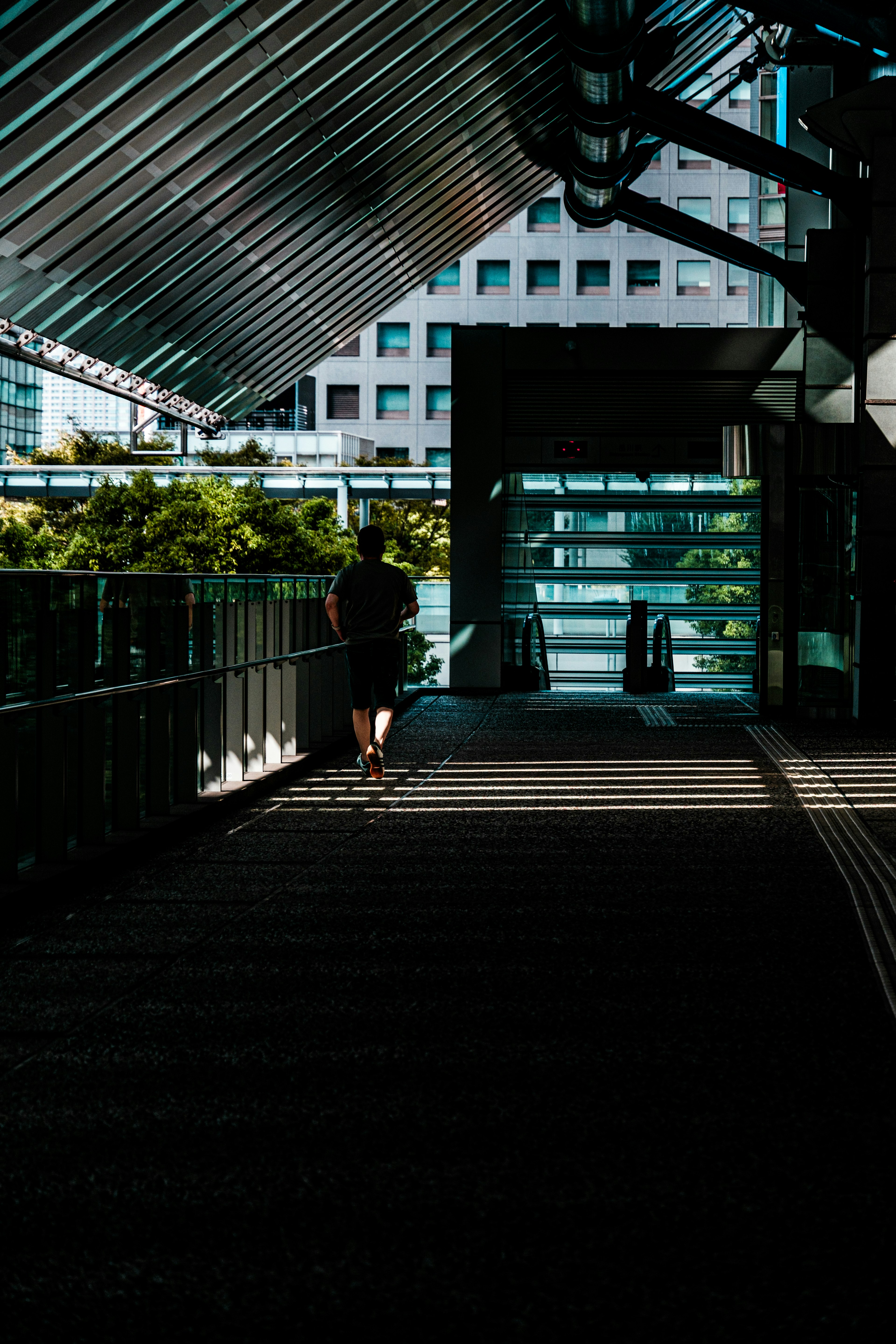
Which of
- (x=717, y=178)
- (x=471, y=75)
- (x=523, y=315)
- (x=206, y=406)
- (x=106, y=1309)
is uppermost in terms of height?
(x=717, y=178)

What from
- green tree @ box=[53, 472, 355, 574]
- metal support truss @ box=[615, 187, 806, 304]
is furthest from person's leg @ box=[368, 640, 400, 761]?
green tree @ box=[53, 472, 355, 574]

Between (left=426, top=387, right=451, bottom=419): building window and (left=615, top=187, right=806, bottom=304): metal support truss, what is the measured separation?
36.2 meters

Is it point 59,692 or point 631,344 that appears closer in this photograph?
point 59,692

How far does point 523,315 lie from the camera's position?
56750 millimetres

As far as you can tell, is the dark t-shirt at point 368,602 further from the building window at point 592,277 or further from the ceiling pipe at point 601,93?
the building window at point 592,277

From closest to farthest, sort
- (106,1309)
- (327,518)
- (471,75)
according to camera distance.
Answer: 1. (106,1309)
2. (471,75)
3. (327,518)

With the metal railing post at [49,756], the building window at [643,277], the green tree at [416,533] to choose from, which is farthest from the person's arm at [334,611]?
the building window at [643,277]

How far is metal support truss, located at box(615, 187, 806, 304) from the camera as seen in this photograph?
55.8ft

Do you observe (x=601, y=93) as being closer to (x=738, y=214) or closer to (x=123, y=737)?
Answer: (x=123, y=737)

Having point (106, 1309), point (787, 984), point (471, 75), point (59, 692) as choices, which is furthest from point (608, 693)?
point (106, 1309)

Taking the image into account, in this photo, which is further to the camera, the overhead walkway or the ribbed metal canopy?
the overhead walkway

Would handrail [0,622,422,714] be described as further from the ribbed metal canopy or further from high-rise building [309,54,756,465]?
high-rise building [309,54,756,465]

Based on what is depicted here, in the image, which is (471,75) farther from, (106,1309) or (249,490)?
(106,1309)

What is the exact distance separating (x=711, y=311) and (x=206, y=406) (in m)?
34.6
